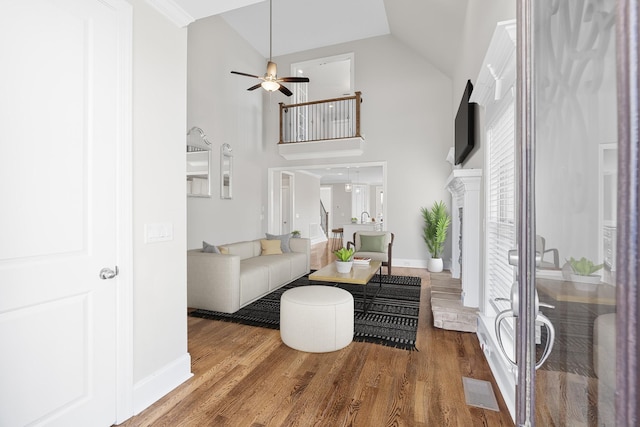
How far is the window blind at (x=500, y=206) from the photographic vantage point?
87.8 inches

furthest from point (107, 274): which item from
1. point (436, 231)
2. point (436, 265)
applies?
point (436, 265)

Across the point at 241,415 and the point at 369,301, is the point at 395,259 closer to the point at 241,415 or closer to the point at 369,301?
the point at 369,301

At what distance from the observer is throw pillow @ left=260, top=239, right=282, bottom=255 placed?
537 cm

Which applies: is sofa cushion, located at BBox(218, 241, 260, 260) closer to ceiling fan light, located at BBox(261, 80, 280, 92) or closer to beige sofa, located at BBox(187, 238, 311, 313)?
beige sofa, located at BBox(187, 238, 311, 313)

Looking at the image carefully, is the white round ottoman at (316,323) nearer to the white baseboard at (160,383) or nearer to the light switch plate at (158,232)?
the white baseboard at (160,383)

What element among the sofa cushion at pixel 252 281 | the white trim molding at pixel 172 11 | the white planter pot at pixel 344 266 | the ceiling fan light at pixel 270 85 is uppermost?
the ceiling fan light at pixel 270 85

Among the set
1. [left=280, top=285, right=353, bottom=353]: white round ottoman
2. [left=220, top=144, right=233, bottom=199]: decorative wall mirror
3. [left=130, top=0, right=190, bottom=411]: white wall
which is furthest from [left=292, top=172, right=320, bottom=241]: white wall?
[left=130, top=0, right=190, bottom=411]: white wall

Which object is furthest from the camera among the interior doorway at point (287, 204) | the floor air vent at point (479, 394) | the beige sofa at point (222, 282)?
the interior doorway at point (287, 204)

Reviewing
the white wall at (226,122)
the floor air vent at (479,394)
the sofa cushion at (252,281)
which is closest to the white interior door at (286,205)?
the white wall at (226,122)

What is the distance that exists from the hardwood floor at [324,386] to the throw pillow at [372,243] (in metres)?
2.76

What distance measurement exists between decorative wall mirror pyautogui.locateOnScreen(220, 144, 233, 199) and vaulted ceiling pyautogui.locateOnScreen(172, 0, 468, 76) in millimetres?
2269

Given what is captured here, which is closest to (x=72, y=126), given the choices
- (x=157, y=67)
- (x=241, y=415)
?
(x=157, y=67)

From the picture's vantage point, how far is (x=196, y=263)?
3.66 m

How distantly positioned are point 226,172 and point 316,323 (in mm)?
3869
